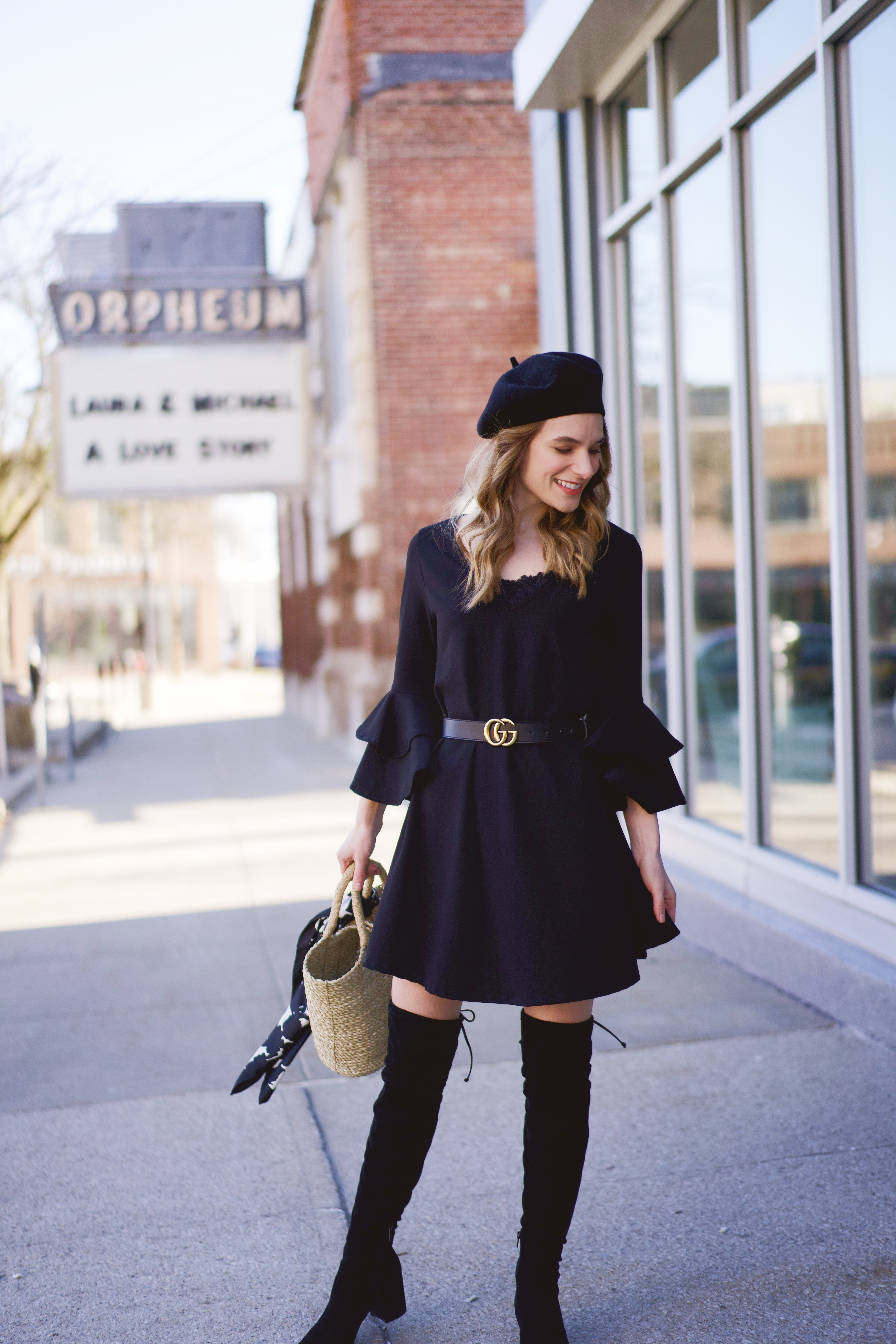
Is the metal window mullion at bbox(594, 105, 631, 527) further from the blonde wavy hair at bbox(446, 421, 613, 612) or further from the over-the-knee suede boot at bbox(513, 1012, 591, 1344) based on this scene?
the over-the-knee suede boot at bbox(513, 1012, 591, 1344)

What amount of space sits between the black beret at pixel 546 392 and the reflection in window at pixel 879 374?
2.49 metres

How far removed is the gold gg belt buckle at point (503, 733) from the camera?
2.33m

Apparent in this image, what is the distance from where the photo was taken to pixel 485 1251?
290 cm

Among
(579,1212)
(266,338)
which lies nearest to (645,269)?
(579,1212)

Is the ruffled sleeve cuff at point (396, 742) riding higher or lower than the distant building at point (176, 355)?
lower

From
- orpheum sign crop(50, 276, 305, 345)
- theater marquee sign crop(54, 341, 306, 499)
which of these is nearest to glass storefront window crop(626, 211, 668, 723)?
theater marquee sign crop(54, 341, 306, 499)

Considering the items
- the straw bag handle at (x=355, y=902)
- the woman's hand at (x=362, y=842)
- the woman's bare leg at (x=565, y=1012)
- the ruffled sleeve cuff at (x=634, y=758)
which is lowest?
the woman's bare leg at (x=565, y=1012)

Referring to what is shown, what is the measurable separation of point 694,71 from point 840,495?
2.70m

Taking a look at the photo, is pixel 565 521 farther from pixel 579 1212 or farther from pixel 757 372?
pixel 757 372

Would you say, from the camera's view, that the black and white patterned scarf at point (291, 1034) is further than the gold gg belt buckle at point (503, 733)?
Yes

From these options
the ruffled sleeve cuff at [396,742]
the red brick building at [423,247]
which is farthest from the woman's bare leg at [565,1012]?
the red brick building at [423,247]

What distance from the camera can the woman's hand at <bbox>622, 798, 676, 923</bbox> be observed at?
7.87ft

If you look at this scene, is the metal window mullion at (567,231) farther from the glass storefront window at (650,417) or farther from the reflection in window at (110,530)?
the reflection in window at (110,530)

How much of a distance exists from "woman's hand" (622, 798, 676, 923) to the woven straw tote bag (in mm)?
520
